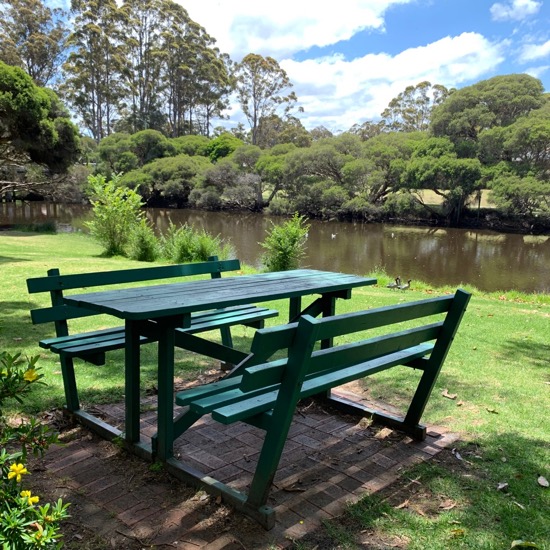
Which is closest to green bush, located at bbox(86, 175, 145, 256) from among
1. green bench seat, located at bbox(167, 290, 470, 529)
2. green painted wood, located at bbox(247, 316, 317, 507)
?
green bench seat, located at bbox(167, 290, 470, 529)

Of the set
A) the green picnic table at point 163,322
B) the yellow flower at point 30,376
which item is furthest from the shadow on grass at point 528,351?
the yellow flower at point 30,376

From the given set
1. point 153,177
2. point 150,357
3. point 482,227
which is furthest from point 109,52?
point 150,357

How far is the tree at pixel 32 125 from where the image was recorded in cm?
1748

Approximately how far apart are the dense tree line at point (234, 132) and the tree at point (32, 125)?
0.07m

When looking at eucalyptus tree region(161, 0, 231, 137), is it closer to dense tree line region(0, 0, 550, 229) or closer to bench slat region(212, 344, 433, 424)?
dense tree line region(0, 0, 550, 229)

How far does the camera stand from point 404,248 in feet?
81.1

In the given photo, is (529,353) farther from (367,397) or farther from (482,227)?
(482,227)

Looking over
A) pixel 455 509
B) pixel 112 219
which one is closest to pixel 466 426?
pixel 455 509

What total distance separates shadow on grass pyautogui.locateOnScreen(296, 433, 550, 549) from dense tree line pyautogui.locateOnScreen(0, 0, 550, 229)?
61.6ft

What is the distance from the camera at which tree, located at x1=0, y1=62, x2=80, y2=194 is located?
17.5 m

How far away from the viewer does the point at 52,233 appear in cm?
2355

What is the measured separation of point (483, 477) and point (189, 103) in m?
64.5

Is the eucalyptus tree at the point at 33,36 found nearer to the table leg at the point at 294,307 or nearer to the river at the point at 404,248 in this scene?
the river at the point at 404,248

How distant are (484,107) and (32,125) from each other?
102 ft
